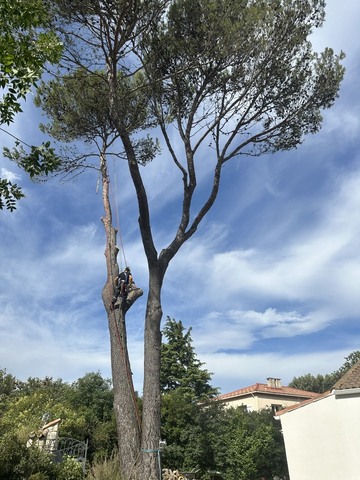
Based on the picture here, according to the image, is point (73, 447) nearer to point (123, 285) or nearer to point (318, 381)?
point (123, 285)

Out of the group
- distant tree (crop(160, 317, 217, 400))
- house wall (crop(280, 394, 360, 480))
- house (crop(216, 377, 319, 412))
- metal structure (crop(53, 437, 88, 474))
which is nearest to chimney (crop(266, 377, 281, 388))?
house (crop(216, 377, 319, 412))

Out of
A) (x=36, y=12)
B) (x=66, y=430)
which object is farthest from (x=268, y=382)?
(x=36, y=12)

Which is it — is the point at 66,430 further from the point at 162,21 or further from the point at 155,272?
the point at 162,21

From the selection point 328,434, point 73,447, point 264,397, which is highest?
point 264,397

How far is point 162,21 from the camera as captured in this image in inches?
336

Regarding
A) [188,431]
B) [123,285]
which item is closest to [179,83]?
[123,285]

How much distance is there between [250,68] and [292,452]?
13.2 m

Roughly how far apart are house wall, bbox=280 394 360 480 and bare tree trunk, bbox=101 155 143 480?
24.7 feet

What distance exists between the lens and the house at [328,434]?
11867mm

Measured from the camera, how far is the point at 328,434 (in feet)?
42.8

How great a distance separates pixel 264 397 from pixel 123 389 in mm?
25581

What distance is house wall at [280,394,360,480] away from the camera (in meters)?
11.9

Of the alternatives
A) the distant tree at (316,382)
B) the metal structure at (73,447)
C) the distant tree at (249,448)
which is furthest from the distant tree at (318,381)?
the metal structure at (73,447)

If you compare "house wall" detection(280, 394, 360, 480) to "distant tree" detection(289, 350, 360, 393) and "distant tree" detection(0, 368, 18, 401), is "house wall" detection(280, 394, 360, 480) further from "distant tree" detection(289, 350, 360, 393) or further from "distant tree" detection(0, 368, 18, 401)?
"distant tree" detection(289, 350, 360, 393)
